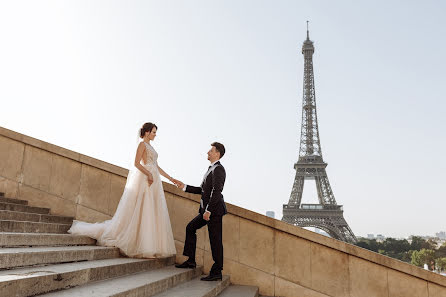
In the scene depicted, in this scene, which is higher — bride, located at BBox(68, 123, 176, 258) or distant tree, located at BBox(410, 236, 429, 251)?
bride, located at BBox(68, 123, 176, 258)

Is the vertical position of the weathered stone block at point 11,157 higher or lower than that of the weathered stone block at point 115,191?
higher

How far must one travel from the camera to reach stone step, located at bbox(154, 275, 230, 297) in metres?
3.68

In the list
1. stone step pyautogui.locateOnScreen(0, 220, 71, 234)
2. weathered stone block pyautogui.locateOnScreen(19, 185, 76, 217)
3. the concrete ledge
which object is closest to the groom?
stone step pyautogui.locateOnScreen(0, 220, 71, 234)

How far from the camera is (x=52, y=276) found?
283 centimetres

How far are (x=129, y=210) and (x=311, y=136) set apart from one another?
48.7 meters

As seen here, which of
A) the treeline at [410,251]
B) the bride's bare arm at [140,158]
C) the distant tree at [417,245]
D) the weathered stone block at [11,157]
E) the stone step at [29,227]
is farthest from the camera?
the distant tree at [417,245]

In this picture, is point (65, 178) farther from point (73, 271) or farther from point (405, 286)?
point (405, 286)

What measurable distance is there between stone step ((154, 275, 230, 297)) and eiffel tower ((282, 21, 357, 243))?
129 ft

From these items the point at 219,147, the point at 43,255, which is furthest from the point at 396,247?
the point at 43,255

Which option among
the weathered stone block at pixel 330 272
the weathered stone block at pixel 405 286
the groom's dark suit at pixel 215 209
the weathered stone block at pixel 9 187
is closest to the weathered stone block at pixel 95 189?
the weathered stone block at pixel 9 187

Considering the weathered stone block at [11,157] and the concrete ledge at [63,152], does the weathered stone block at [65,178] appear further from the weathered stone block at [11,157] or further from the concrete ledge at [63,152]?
the weathered stone block at [11,157]

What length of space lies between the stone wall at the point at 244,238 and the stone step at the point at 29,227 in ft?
3.62

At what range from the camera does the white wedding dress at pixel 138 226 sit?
15.4 feet

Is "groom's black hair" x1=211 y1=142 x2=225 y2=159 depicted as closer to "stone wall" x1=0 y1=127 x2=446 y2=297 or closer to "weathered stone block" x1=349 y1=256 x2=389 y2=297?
"stone wall" x1=0 y1=127 x2=446 y2=297
